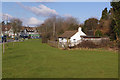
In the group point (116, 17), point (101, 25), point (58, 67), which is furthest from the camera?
point (101, 25)

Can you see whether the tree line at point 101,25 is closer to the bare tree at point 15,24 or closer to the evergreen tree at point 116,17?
the evergreen tree at point 116,17

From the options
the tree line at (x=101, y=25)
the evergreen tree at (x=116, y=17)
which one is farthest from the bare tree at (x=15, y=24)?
the evergreen tree at (x=116, y=17)

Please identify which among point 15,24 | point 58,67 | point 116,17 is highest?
point 15,24

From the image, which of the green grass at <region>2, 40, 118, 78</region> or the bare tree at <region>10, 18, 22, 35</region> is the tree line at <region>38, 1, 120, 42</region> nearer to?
the green grass at <region>2, 40, 118, 78</region>

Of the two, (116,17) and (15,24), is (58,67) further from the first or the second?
(15,24)

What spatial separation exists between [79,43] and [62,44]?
146 inches

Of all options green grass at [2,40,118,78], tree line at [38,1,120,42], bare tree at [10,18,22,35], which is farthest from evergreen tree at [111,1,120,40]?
bare tree at [10,18,22,35]

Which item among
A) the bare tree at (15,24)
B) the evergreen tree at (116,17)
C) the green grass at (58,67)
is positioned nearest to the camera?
the green grass at (58,67)

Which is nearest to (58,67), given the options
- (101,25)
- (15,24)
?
(101,25)


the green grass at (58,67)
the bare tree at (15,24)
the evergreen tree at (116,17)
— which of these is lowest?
the green grass at (58,67)

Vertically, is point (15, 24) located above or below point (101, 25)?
above

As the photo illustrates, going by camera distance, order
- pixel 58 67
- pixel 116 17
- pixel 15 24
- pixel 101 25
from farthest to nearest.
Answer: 1. pixel 15 24
2. pixel 101 25
3. pixel 116 17
4. pixel 58 67

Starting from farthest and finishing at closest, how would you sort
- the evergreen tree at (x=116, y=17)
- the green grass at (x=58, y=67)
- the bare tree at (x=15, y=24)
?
the bare tree at (x=15, y=24), the evergreen tree at (x=116, y=17), the green grass at (x=58, y=67)

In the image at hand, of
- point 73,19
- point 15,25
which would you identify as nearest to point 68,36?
point 73,19
